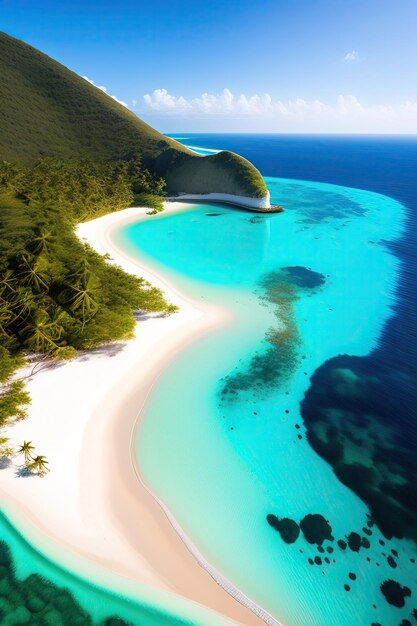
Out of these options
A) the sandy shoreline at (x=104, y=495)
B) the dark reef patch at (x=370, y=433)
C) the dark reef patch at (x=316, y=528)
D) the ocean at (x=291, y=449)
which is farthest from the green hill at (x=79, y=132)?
the dark reef patch at (x=316, y=528)

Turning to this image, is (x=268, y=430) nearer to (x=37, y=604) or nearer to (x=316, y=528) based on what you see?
(x=316, y=528)

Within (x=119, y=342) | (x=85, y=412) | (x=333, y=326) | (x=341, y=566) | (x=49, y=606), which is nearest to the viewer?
(x=49, y=606)

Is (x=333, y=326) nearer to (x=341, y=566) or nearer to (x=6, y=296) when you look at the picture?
(x=341, y=566)

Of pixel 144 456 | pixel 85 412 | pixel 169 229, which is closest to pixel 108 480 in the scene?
pixel 144 456

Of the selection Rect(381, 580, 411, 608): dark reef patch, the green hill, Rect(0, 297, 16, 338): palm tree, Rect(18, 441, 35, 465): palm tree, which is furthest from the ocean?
the green hill

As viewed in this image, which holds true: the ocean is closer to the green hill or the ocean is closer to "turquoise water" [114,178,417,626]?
"turquoise water" [114,178,417,626]
